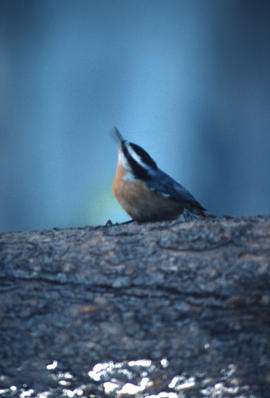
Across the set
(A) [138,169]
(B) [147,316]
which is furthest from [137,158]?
(B) [147,316]

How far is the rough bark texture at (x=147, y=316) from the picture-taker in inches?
36.0

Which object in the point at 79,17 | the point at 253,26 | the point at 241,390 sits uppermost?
the point at 79,17

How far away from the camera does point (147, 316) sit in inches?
37.2

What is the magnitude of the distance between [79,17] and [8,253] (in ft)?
4.28

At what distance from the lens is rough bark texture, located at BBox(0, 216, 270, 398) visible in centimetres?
92

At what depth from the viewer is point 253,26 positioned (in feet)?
6.55

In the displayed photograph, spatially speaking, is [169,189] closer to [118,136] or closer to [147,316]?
[118,136]

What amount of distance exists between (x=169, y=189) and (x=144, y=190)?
0.08 meters

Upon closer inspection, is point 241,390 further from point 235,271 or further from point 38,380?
point 38,380

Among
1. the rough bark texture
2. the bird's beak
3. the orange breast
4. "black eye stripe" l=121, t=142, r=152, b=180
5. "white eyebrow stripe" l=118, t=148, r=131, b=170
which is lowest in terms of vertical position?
the rough bark texture

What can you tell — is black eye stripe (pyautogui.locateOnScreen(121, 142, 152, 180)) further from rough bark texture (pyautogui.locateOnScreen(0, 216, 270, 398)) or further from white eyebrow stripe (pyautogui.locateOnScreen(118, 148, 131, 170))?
rough bark texture (pyautogui.locateOnScreen(0, 216, 270, 398))

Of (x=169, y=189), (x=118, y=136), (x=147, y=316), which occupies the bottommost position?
(x=147, y=316)

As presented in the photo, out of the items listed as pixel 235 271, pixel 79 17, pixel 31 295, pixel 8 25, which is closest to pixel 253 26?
pixel 79 17

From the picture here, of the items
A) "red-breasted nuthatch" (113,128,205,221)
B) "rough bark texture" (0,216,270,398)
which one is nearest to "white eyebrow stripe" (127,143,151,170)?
"red-breasted nuthatch" (113,128,205,221)
